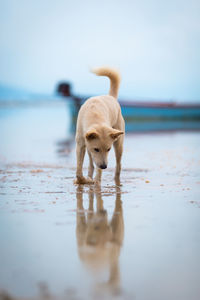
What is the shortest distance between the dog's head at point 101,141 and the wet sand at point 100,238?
0.39 meters

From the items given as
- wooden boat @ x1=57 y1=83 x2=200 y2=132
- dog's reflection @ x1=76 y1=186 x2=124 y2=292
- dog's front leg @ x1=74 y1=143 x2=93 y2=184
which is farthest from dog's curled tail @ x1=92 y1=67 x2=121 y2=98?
wooden boat @ x1=57 y1=83 x2=200 y2=132

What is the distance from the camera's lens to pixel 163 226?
3.80 metres

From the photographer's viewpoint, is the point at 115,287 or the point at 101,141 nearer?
the point at 115,287

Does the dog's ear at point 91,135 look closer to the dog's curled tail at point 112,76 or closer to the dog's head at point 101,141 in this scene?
the dog's head at point 101,141

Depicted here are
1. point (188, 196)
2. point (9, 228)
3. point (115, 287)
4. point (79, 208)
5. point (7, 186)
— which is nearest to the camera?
point (115, 287)

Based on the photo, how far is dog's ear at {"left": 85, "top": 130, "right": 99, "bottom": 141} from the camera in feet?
17.3

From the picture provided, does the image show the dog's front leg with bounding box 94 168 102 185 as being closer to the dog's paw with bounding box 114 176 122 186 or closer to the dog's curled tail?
the dog's paw with bounding box 114 176 122 186

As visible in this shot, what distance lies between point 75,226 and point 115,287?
52.5 inches

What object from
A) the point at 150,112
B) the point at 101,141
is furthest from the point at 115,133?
the point at 150,112

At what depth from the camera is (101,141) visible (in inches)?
214

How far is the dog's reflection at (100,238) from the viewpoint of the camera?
2.78 m

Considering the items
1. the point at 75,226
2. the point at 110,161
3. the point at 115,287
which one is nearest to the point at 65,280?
the point at 115,287

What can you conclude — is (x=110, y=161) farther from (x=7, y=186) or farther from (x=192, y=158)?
(x=7, y=186)

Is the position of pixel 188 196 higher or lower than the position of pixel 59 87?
lower
